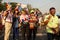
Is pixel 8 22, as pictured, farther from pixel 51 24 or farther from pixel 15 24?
pixel 51 24

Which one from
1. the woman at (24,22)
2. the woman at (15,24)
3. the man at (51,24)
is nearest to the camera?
the man at (51,24)

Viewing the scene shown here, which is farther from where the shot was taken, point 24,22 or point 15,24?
point 15,24

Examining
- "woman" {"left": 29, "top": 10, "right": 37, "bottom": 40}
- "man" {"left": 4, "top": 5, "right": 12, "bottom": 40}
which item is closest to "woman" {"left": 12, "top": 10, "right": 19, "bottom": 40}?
"man" {"left": 4, "top": 5, "right": 12, "bottom": 40}

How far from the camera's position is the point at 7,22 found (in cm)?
1049

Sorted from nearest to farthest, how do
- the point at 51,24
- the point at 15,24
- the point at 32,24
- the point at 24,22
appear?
the point at 51,24, the point at 32,24, the point at 24,22, the point at 15,24

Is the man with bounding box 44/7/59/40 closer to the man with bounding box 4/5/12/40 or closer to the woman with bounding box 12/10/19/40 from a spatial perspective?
the man with bounding box 4/5/12/40

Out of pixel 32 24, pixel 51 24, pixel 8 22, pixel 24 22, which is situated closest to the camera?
pixel 51 24

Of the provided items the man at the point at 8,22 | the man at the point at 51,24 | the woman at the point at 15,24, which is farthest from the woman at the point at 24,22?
the man at the point at 51,24

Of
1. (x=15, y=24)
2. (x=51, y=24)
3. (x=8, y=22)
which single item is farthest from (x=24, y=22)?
(x=51, y=24)

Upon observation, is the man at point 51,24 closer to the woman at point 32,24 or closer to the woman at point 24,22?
the woman at point 32,24

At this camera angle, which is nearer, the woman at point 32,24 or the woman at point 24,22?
the woman at point 32,24

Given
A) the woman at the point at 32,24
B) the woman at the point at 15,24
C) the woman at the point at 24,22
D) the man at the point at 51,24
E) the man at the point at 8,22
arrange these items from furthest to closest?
the woman at the point at 15,24, the woman at the point at 24,22, the man at the point at 8,22, the woman at the point at 32,24, the man at the point at 51,24

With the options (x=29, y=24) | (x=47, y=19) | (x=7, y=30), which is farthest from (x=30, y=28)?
(x=47, y=19)

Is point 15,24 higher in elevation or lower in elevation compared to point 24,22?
lower
